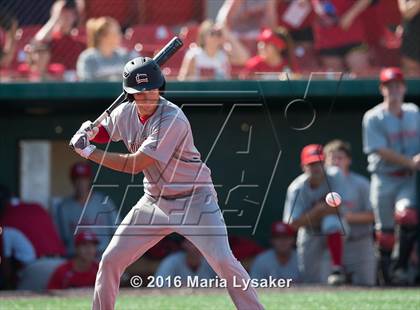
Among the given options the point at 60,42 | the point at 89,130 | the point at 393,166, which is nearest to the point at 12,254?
the point at 60,42

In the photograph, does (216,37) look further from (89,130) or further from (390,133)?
(89,130)

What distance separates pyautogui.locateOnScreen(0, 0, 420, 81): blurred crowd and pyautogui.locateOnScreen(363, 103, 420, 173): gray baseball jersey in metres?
0.82

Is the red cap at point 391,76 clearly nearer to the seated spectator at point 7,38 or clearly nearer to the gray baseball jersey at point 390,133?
the gray baseball jersey at point 390,133

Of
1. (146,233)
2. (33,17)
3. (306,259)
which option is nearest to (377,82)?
(306,259)

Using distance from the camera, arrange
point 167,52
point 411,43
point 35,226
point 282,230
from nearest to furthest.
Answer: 1. point 167,52
2. point 282,230
3. point 35,226
4. point 411,43

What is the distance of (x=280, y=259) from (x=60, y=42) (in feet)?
9.85

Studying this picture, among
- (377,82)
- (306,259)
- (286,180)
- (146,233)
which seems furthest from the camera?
(286,180)

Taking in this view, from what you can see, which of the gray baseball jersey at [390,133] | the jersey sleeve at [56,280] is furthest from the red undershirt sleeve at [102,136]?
the gray baseball jersey at [390,133]

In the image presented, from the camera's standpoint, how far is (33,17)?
10.2m

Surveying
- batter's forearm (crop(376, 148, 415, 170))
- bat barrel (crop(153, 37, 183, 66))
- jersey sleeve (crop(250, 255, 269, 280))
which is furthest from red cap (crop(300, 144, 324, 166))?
bat barrel (crop(153, 37, 183, 66))

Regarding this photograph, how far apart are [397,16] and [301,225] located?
2517mm

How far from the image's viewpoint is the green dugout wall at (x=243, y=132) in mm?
9914

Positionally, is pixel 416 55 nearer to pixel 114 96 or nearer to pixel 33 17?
pixel 114 96

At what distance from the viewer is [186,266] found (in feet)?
30.2
